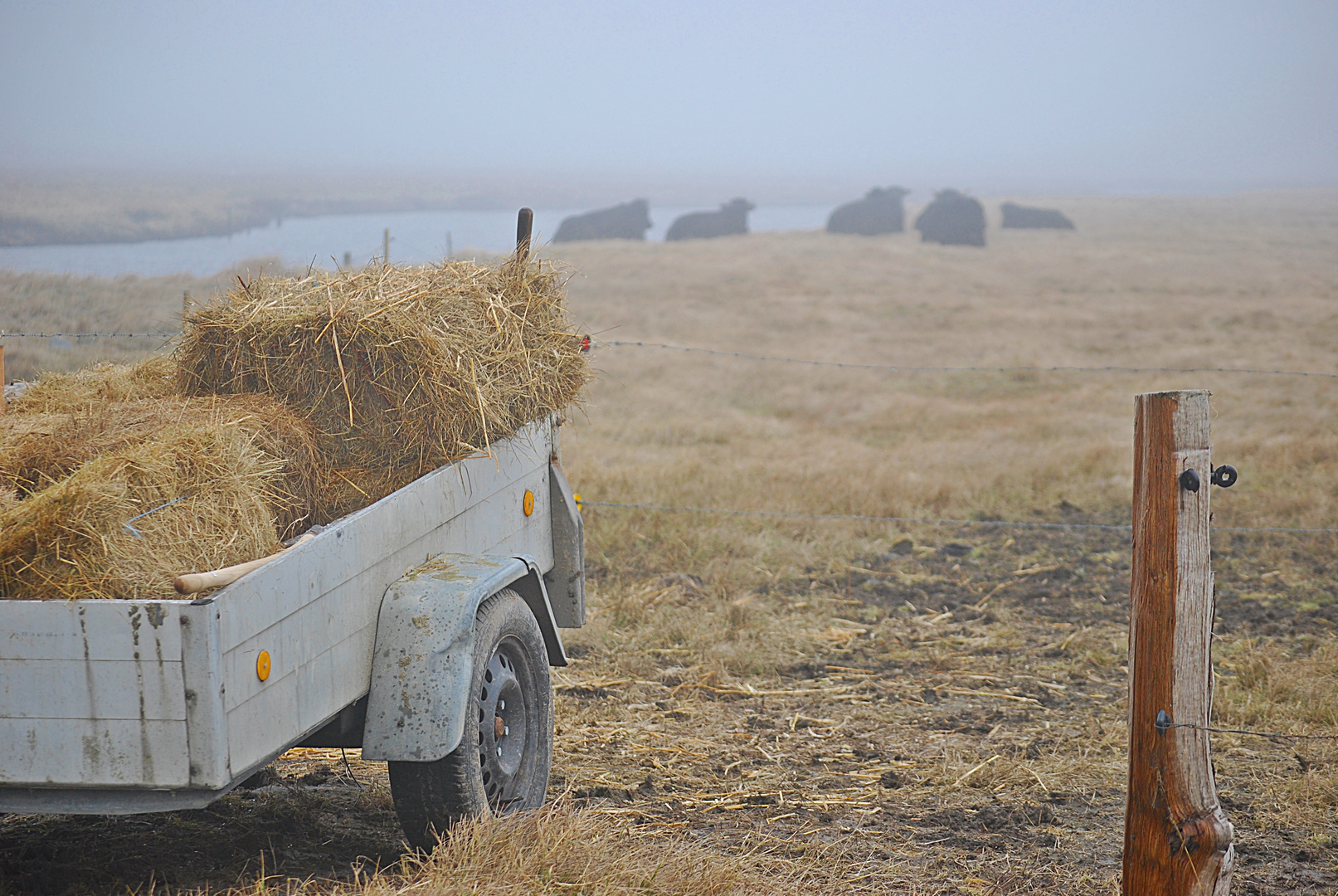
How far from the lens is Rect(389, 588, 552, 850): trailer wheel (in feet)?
10.4

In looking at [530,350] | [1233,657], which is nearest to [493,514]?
[530,350]

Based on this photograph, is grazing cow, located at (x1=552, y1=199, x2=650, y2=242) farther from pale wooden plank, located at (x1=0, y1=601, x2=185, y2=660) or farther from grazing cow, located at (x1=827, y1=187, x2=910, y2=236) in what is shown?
pale wooden plank, located at (x1=0, y1=601, x2=185, y2=660)

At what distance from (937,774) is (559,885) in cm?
220

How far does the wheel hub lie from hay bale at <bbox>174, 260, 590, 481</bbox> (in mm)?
765

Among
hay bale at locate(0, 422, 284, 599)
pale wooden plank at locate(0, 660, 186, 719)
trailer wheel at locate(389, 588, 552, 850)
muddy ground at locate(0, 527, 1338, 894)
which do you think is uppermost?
hay bale at locate(0, 422, 284, 599)

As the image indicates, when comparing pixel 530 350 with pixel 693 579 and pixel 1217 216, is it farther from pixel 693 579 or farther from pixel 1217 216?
pixel 1217 216

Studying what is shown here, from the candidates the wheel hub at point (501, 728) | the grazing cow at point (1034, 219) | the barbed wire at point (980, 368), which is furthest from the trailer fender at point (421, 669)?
the grazing cow at point (1034, 219)

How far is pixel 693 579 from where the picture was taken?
759cm

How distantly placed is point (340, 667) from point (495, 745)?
2.40ft

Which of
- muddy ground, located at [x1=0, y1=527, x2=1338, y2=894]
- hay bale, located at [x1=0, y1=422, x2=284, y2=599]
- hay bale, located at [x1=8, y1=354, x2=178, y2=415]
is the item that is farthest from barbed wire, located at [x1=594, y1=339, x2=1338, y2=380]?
hay bale, located at [x1=0, y1=422, x2=284, y2=599]

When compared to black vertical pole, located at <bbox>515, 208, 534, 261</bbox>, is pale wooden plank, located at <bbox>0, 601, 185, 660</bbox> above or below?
below

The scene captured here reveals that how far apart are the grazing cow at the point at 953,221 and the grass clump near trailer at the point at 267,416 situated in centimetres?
4376

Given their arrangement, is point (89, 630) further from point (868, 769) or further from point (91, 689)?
point (868, 769)

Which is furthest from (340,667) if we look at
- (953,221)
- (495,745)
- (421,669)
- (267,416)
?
(953,221)
